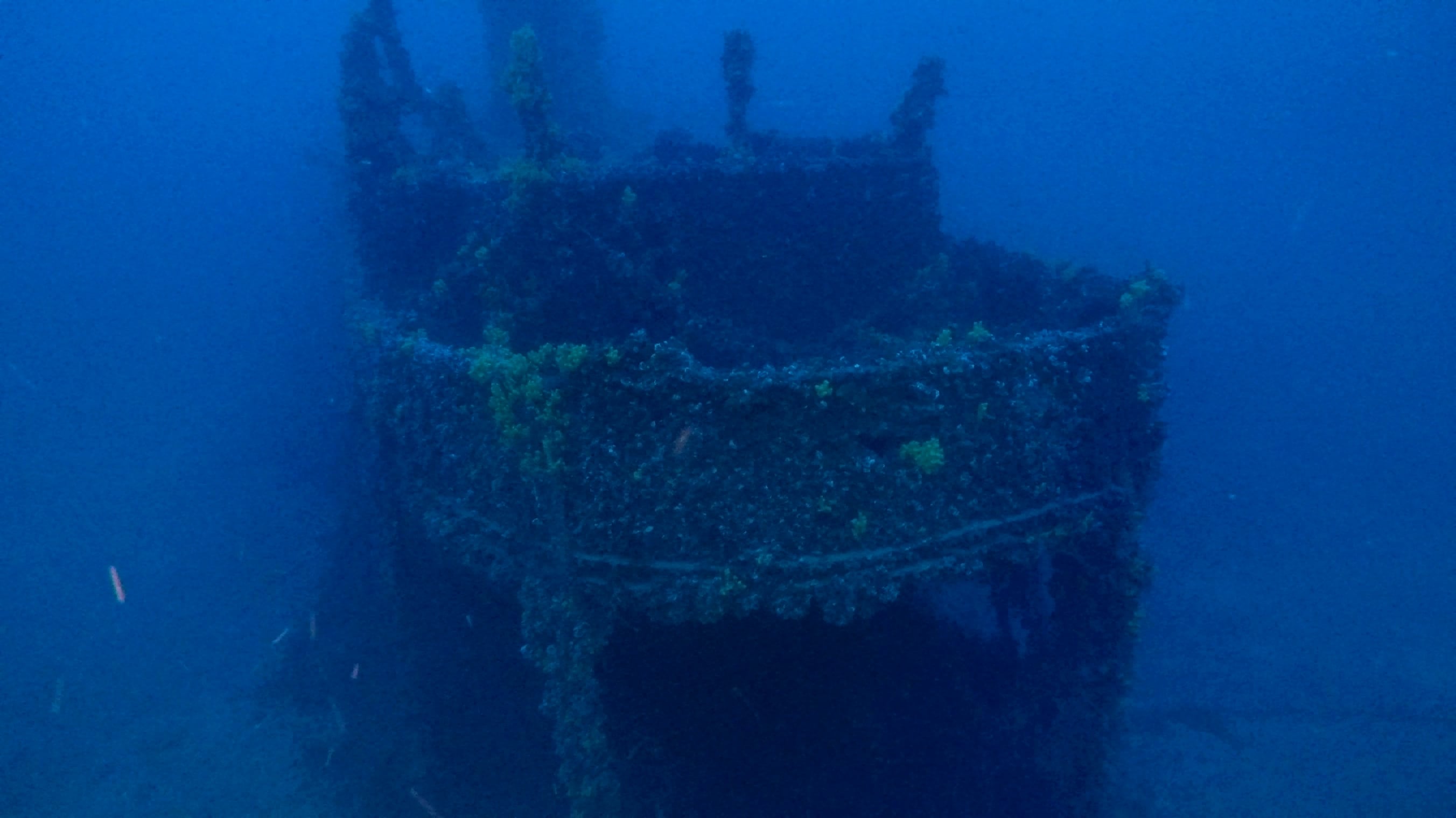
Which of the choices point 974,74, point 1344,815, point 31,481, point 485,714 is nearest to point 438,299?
point 485,714

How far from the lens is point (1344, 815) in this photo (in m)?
9.82

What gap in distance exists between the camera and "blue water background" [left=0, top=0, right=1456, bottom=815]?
459 inches

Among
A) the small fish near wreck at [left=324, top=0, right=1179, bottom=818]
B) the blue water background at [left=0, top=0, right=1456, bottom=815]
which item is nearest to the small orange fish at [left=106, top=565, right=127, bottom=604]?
the blue water background at [left=0, top=0, right=1456, bottom=815]

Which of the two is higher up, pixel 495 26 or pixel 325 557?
pixel 495 26

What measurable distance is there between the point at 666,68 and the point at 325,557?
51345mm

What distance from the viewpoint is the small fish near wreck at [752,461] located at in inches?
209

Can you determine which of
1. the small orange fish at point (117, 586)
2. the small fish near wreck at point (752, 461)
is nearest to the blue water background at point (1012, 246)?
the small orange fish at point (117, 586)

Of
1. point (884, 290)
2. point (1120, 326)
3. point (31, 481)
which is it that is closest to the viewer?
point (1120, 326)

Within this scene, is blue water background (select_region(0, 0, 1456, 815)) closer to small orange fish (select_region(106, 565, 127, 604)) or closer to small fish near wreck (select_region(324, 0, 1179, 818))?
small orange fish (select_region(106, 565, 127, 604))

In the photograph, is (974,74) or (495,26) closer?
(495,26)

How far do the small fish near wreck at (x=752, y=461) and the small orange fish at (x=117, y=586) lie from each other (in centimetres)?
878

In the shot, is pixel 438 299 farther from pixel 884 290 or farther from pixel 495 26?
pixel 495 26

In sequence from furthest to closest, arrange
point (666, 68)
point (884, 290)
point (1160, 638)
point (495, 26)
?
point (666, 68), point (495, 26), point (1160, 638), point (884, 290)

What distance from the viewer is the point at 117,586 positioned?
1394 centimetres
